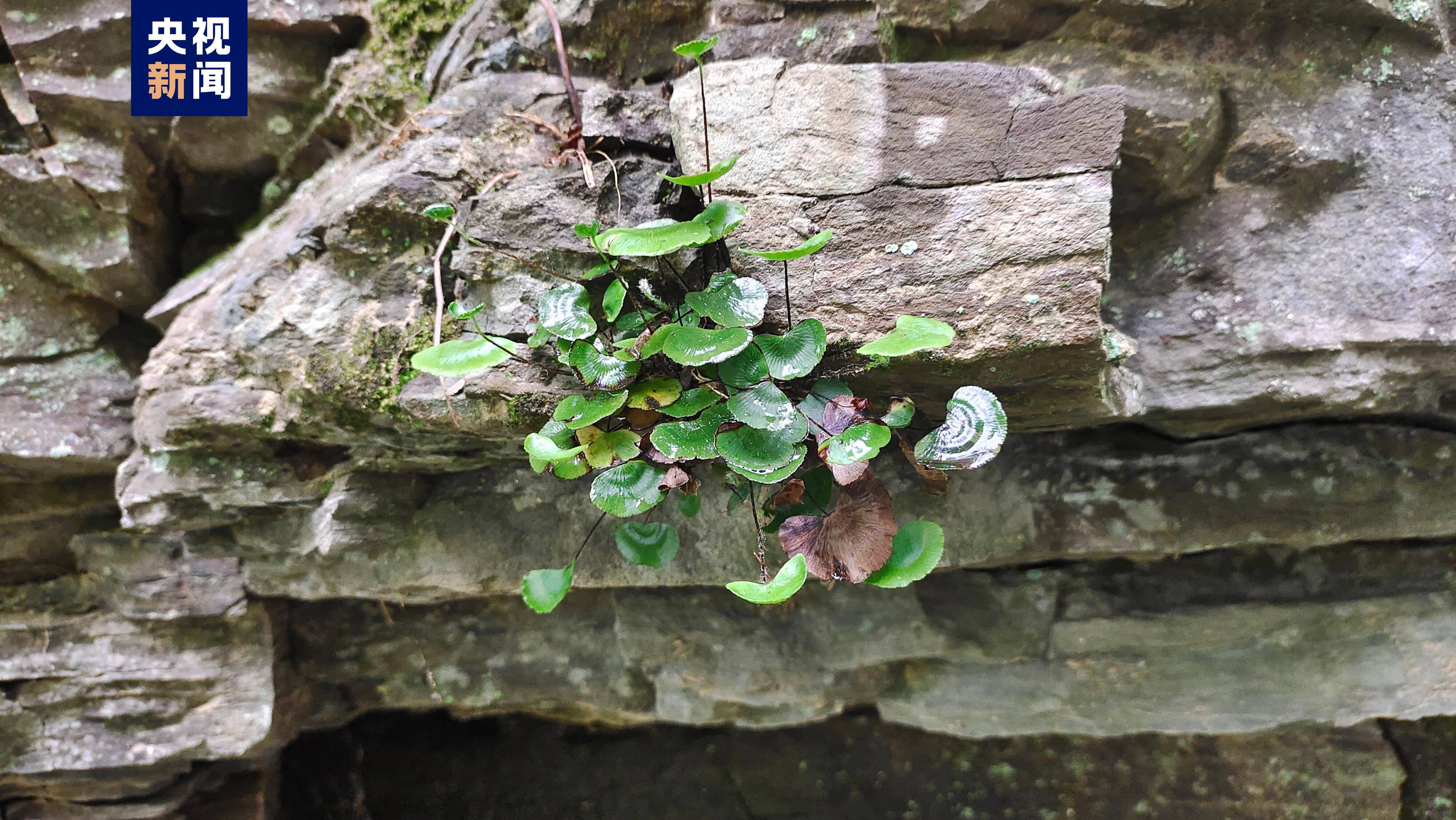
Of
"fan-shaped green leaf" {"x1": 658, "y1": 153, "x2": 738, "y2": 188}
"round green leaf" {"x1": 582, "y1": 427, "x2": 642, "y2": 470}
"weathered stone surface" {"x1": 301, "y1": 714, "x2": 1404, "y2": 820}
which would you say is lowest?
"weathered stone surface" {"x1": 301, "y1": 714, "x2": 1404, "y2": 820}

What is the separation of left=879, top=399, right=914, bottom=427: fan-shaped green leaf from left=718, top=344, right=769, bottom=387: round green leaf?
233 mm

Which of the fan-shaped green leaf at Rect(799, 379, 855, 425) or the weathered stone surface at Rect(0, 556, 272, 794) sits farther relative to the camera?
the weathered stone surface at Rect(0, 556, 272, 794)

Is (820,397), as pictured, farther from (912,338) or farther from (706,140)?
(706,140)

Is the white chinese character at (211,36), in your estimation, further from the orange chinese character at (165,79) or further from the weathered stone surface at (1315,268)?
the weathered stone surface at (1315,268)

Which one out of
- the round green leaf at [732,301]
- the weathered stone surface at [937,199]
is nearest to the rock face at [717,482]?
the weathered stone surface at [937,199]

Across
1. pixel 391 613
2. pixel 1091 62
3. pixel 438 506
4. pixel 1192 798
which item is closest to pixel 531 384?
pixel 438 506

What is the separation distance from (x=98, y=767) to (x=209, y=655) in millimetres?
562

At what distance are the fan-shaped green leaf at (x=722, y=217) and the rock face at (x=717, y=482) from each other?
156mm

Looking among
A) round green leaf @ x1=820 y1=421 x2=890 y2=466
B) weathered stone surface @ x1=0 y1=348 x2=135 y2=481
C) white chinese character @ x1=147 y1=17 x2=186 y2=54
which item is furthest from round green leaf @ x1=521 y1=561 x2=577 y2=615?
white chinese character @ x1=147 y1=17 x2=186 y2=54

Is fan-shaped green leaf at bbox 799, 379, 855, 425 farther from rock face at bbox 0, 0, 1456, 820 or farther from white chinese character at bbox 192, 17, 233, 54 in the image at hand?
white chinese character at bbox 192, 17, 233, 54

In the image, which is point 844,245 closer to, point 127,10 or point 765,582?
point 765,582

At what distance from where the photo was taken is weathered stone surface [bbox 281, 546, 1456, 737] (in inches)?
81.6

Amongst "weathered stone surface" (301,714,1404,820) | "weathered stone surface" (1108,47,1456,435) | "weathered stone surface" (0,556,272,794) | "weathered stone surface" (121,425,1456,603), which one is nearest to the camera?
"weathered stone surface" (1108,47,1456,435)

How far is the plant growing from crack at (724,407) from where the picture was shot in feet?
3.81
